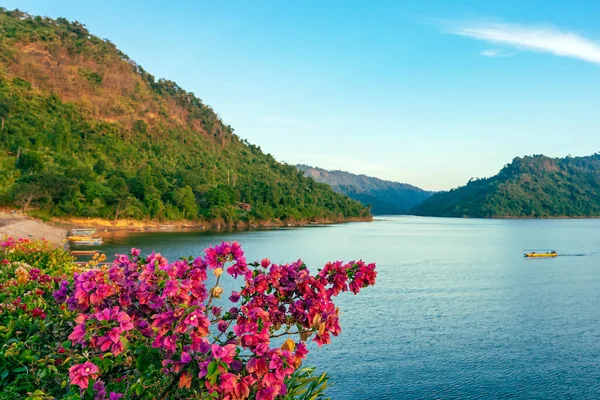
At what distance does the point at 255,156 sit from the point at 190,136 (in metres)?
30.4

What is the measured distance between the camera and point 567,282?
34.5 meters

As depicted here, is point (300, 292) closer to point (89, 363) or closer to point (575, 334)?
point (89, 363)

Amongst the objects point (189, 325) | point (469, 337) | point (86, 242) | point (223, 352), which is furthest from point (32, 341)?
point (86, 242)

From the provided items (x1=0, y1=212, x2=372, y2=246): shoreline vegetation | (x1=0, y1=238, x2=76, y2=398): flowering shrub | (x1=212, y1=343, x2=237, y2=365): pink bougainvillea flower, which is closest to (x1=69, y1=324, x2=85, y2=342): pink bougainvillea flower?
(x1=0, y1=238, x2=76, y2=398): flowering shrub

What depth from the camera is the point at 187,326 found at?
381cm

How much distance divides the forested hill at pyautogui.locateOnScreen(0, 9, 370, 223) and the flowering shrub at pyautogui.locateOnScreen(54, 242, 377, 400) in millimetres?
69121

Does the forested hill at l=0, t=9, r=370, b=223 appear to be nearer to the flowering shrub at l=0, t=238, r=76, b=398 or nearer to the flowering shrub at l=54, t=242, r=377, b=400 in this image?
the flowering shrub at l=0, t=238, r=76, b=398

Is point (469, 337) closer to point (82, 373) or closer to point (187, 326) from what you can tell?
point (187, 326)

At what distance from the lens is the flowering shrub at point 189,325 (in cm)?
374

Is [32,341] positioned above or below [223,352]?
below

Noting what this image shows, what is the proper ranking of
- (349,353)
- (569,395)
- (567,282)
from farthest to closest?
1. (567,282)
2. (349,353)
3. (569,395)

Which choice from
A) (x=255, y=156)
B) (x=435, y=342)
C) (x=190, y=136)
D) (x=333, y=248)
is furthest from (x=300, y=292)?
(x=255, y=156)

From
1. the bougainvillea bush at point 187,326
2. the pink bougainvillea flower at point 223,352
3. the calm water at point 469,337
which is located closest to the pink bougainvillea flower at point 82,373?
the bougainvillea bush at point 187,326

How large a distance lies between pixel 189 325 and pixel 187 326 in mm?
40
